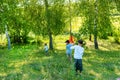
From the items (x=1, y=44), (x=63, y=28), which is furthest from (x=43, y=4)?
(x=1, y=44)

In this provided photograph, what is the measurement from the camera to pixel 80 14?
4134 cm

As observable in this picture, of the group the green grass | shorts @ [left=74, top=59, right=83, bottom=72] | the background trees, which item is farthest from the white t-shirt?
the background trees

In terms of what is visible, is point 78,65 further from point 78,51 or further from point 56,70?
point 56,70

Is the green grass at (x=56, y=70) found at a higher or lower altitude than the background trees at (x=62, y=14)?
lower

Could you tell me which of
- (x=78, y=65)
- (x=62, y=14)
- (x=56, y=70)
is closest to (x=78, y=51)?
(x=78, y=65)

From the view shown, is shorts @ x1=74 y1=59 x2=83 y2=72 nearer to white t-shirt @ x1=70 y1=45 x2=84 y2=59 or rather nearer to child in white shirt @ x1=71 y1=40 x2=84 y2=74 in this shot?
child in white shirt @ x1=71 y1=40 x2=84 y2=74

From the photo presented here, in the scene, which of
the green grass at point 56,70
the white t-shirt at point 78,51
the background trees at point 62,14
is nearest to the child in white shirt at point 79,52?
the white t-shirt at point 78,51

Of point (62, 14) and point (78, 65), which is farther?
point (62, 14)

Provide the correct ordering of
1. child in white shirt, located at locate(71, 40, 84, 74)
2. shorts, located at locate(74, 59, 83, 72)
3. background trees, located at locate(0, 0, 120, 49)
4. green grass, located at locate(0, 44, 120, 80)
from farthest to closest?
background trees, located at locate(0, 0, 120, 49)
shorts, located at locate(74, 59, 83, 72)
child in white shirt, located at locate(71, 40, 84, 74)
green grass, located at locate(0, 44, 120, 80)

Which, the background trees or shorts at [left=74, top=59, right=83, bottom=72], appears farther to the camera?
the background trees

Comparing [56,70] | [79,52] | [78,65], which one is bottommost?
[56,70]

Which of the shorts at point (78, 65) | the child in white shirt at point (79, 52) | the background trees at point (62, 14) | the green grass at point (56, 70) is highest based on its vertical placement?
the background trees at point (62, 14)

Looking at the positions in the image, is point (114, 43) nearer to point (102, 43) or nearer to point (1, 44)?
point (102, 43)

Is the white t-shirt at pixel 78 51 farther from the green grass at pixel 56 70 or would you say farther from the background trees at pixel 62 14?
the background trees at pixel 62 14
